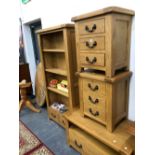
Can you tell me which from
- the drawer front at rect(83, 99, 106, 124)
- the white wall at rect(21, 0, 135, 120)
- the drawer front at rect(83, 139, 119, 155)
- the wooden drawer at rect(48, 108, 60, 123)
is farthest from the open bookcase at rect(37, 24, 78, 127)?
the drawer front at rect(83, 139, 119, 155)

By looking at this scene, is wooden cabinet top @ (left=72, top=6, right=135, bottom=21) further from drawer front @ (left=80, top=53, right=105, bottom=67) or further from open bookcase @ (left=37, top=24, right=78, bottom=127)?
open bookcase @ (left=37, top=24, right=78, bottom=127)

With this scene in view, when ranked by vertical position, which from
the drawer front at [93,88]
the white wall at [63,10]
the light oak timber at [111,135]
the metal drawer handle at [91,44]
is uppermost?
the white wall at [63,10]

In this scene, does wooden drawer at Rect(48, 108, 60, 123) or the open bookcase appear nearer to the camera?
the open bookcase

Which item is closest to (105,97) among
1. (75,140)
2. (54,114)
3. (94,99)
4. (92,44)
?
(94,99)

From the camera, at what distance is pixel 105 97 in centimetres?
129

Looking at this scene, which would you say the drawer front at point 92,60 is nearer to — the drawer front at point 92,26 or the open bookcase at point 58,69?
the drawer front at point 92,26

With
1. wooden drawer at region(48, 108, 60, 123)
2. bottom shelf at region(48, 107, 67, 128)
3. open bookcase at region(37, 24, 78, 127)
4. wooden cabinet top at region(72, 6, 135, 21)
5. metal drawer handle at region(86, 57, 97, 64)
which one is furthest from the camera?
wooden drawer at region(48, 108, 60, 123)

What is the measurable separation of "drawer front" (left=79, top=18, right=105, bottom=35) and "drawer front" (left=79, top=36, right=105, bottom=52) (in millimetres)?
54

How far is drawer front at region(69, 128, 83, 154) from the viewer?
1.62 meters

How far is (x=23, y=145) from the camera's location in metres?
1.93

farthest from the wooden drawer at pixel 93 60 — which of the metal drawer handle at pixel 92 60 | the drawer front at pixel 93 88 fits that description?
the drawer front at pixel 93 88

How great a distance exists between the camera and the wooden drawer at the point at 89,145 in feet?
4.54
